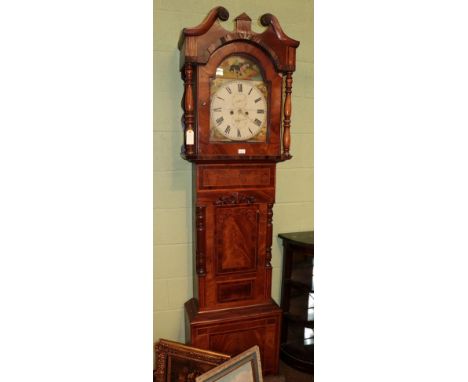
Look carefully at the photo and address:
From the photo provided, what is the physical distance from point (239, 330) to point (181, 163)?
92 cm

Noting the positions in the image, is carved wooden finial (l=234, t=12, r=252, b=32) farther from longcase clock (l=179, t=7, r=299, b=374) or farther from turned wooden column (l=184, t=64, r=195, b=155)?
turned wooden column (l=184, t=64, r=195, b=155)

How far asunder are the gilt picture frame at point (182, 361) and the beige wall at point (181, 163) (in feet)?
0.85

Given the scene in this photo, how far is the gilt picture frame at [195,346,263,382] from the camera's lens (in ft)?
4.50

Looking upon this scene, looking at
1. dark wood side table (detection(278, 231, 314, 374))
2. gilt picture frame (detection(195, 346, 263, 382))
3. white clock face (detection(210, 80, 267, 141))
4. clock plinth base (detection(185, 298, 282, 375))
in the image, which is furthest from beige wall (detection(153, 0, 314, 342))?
gilt picture frame (detection(195, 346, 263, 382))

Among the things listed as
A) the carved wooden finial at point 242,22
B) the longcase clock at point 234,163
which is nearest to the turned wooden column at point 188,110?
the longcase clock at point 234,163

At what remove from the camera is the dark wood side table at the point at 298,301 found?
1858 mm

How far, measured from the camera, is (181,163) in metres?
1.81

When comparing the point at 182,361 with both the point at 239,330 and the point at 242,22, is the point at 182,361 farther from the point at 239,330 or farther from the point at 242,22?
the point at 242,22
